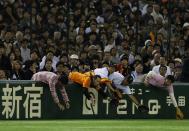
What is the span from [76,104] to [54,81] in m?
1.18

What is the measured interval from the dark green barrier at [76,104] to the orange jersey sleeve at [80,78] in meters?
0.25

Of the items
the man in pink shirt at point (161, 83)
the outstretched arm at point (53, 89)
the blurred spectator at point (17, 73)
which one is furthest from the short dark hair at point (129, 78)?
the blurred spectator at point (17, 73)

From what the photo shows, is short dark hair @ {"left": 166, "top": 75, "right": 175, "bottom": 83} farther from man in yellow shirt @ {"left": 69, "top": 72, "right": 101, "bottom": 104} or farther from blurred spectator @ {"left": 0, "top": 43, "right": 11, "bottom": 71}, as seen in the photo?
blurred spectator @ {"left": 0, "top": 43, "right": 11, "bottom": 71}

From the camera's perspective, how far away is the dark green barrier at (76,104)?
20078 millimetres

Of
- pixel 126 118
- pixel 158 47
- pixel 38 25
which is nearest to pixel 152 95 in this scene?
pixel 126 118

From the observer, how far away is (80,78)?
2036 centimetres

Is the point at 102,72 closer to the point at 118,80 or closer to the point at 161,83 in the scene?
the point at 118,80

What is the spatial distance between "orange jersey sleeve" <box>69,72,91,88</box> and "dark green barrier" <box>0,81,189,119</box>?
25 centimetres

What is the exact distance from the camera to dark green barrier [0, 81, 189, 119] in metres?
20.1

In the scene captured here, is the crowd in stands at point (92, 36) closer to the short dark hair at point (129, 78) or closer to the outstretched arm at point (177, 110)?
the short dark hair at point (129, 78)

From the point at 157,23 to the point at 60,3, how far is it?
322 cm

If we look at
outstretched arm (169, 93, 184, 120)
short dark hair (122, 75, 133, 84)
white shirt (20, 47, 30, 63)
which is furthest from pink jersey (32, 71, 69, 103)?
outstretched arm (169, 93, 184, 120)

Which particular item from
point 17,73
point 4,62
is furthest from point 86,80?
point 4,62

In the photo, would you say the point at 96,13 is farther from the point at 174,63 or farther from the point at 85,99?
the point at 85,99
